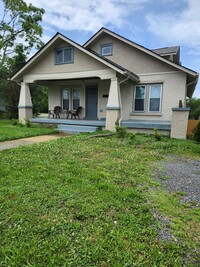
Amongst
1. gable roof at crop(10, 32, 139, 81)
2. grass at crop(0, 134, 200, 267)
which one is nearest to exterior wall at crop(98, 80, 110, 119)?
gable roof at crop(10, 32, 139, 81)

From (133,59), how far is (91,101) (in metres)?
3.95

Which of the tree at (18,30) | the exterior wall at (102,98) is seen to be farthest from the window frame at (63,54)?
the tree at (18,30)

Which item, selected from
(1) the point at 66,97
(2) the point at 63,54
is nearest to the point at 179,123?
(2) the point at 63,54

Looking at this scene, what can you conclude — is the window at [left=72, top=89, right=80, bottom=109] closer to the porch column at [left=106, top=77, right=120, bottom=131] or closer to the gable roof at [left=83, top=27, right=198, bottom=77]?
the gable roof at [left=83, top=27, right=198, bottom=77]

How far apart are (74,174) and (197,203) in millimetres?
2332

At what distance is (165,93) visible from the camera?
1100 cm

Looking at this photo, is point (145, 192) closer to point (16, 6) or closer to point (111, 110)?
point (111, 110)

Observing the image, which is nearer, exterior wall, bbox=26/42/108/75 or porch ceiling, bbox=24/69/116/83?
porch ceiling, bbox=24/69/116/83

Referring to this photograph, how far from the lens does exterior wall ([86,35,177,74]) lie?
36.4 feet

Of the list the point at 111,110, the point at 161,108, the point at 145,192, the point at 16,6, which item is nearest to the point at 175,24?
the point at 161,108

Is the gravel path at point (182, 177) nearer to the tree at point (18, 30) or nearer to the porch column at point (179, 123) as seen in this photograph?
the porch column at point (179, 123)

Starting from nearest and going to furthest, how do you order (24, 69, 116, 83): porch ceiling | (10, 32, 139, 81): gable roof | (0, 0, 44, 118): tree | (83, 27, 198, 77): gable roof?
(10, 32, 139, 81): gable roof, (83, 27, 198, 77): gable roof, (24, 69, 116, 83): porch ceiling, (0, 0, 44, 118): tree

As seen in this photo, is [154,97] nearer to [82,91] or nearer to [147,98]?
[147,98]

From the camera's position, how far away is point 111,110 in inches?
402
